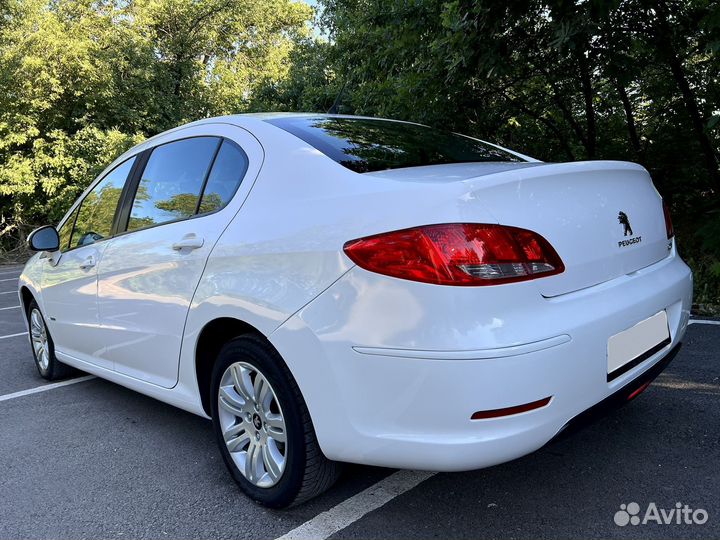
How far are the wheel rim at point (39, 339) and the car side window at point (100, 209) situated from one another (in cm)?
96

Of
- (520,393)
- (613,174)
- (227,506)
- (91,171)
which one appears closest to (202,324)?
(227,506)

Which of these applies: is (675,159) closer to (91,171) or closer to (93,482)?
(93,482)

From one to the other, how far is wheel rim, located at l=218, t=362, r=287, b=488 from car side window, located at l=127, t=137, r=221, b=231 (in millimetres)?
855

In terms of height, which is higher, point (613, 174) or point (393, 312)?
point (613, 174)

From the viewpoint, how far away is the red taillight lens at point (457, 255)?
1901mm

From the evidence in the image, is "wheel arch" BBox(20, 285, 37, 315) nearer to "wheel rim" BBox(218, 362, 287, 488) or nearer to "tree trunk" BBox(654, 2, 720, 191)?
"wheel rim" BBox(218, 362, 287, 488)

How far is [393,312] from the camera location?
193 centimetres

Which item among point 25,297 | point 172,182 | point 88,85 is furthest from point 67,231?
point 88,85

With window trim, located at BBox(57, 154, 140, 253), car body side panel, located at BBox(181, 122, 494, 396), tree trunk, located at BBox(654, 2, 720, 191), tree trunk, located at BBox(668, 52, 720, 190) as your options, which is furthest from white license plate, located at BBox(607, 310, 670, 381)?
tree trunk, located at BBox(668, 52, 720, 190)

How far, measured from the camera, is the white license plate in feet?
6.99

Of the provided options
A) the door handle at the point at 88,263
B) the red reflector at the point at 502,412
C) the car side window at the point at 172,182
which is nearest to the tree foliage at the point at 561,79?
the car side window at the point at 172,182

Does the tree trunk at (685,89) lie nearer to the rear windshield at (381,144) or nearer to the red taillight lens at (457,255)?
the rear windshield at (381,144)

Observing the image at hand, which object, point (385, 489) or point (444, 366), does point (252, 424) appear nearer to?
point (385, 489)

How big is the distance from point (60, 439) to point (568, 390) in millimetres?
2778
